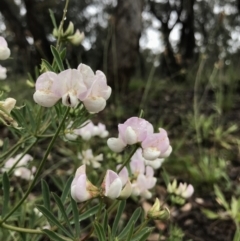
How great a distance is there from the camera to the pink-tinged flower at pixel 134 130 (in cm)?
75

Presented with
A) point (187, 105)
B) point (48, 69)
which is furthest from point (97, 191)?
point (187, 105)

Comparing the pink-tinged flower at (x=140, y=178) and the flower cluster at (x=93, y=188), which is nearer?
the flower cluster at (x=93, y=188)

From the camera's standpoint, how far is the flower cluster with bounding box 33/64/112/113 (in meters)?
0.69

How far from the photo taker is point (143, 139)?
2.50ft

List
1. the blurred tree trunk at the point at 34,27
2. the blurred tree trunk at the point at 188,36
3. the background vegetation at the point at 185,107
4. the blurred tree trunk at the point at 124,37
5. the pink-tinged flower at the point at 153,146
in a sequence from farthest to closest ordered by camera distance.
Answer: the blurred tree trunk at the point at 188,36, the blurred tree trunk at the point at 34,27, the blurred tree trunk at the point at 124,37, the background vegetation at the point at 185,107, the pink-tinged flower at the point at 153,146

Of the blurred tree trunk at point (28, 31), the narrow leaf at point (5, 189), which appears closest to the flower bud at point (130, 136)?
the narrow leaf at point (5, 189)

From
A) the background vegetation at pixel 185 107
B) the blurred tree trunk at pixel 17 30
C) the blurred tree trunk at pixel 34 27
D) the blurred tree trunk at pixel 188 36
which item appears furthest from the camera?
the blurred tree trunk at pixel 188 36

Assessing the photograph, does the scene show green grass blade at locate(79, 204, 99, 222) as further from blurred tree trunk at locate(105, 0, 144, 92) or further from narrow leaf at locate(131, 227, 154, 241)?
blurred tree trunk at locate(105, 0, 144, 92)

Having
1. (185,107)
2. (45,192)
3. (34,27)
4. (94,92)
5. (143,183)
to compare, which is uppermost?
(94,92)

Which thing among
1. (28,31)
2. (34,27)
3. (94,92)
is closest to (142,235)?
(94,92)

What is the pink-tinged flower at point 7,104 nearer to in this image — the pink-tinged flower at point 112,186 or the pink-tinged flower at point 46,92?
the pink-tinged flower at point 46,92

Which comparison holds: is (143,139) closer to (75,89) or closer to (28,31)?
(75,89)

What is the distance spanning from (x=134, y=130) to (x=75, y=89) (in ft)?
0.42

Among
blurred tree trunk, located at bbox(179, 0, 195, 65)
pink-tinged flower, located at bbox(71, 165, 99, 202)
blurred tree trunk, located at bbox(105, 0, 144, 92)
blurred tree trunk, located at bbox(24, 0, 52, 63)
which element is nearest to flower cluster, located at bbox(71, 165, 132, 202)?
pink-tinged flower, located at bbox(71, 165, 99, 202)
